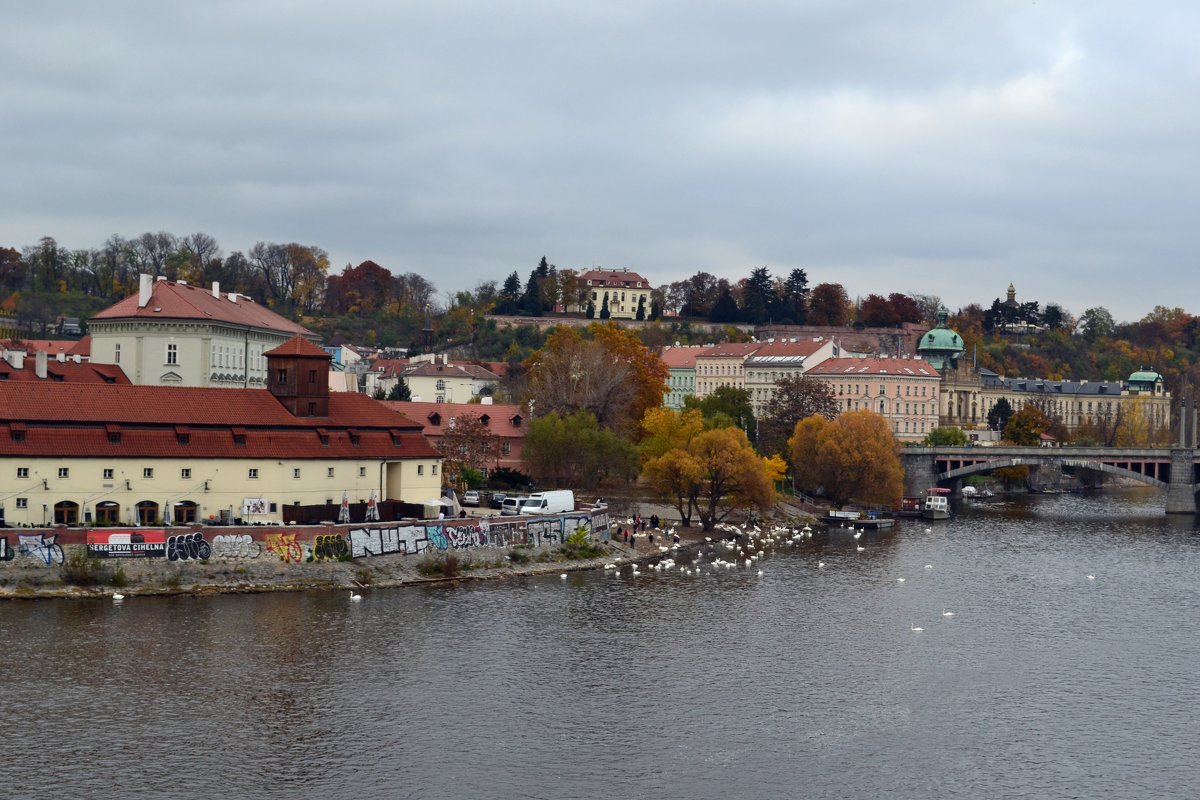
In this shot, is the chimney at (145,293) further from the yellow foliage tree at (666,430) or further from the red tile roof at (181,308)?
the yellow foliage tree at (666,430)

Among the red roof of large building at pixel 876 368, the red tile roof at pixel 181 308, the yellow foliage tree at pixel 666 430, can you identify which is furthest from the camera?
the red roof of large building at pixel 876 368

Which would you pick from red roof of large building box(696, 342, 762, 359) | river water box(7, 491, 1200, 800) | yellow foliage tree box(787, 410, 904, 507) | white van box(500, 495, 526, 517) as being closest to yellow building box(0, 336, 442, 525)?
white van box(500, 495, 526, 517)

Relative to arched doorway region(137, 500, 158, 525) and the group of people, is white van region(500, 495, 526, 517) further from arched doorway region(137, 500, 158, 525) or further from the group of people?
arched doorway region(137, 500, 158, 525)

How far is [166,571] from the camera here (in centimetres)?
5847

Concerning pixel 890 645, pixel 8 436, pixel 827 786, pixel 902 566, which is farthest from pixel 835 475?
pixel 827 786

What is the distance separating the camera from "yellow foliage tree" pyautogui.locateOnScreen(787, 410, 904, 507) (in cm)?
10738

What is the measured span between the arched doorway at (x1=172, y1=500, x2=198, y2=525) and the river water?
6755 mm

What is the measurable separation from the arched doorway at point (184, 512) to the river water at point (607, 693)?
22.2 feet

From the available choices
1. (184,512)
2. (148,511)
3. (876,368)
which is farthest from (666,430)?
(876,368)

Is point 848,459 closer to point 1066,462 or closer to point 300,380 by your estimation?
point 1066,462

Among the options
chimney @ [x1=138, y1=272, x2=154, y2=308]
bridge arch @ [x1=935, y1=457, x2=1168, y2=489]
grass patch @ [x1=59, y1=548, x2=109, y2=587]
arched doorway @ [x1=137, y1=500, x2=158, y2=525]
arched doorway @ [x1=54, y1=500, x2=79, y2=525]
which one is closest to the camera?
grass patch @ [x1=59, y1=548, x2=109, y2=587]

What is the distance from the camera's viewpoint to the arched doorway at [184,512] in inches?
2479

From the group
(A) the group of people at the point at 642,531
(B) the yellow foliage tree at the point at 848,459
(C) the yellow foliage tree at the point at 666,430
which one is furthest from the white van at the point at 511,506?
(B) the yellow foliage tree at the point at 848,459

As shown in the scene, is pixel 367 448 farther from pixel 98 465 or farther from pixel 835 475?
pixel 835 475
